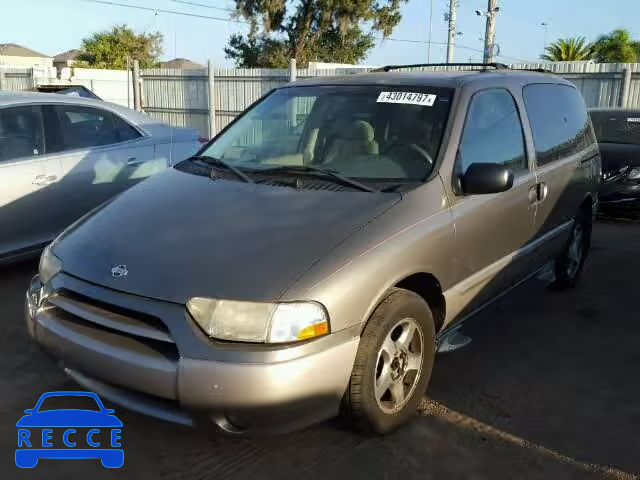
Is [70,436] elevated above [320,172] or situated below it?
below

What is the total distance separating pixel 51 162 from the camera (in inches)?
208

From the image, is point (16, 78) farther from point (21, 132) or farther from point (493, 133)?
point (493, 133)

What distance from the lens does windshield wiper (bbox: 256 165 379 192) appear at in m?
3.24

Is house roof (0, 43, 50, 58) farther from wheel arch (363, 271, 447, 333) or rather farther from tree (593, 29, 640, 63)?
wheel arch (363, 271, 447, 333)

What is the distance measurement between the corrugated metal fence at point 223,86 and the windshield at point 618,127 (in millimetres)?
2876

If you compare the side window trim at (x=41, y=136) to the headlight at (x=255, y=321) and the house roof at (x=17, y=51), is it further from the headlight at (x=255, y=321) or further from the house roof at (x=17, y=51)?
the house roof at (x=17, y=51)

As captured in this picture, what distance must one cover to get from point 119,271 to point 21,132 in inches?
127

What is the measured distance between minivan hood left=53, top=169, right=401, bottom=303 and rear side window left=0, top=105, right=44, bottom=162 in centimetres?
227

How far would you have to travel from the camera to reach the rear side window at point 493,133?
359 centimetres

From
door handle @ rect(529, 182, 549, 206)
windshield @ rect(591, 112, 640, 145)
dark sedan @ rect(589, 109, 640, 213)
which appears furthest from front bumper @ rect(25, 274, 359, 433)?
windshield @ rect(591, 112, 640, 145)

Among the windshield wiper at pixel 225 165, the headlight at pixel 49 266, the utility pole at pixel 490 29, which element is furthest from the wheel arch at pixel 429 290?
the utility pole at pixel 490 29

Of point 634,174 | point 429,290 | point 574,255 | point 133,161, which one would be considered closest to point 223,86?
point 133,161

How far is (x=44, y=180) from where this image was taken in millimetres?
5184

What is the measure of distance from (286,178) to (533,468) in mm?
1926
